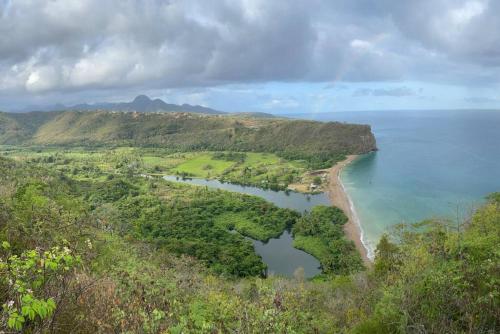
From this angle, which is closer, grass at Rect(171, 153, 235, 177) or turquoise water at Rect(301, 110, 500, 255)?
turquoise water at Rect(301, 110, 500, 255)

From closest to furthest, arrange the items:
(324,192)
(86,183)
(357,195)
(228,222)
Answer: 1. (228,222)
2. (357,195)
3. (324,192)
4. (86,183)

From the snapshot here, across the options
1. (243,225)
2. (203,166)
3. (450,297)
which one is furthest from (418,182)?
(450,297)

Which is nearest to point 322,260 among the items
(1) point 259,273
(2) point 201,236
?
(1) point 259,273

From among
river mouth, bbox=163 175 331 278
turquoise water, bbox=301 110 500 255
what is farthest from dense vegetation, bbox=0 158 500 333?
turquoise water, bbox=301 110 500 255

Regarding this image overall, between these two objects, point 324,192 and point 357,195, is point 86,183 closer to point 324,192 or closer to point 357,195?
point 324,192

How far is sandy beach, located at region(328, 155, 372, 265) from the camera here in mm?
49841

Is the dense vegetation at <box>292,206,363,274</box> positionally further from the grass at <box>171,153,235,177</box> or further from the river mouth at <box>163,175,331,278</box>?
the grass at <box>171,153,235,177</box>

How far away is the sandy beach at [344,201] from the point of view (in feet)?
164

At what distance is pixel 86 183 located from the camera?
94312 mm

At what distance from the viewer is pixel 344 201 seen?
73625 mm

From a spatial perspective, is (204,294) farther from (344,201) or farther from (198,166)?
(198,166)

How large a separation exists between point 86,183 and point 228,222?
161 feet

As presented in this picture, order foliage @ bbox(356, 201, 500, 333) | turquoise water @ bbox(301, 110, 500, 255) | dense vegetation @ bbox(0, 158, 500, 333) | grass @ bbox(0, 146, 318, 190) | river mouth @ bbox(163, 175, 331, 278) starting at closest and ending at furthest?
1. dense vegetation @ bbox(0, 158, 500, 333)
2. foliage @ bbox(356, 201, 500, 333)
3. river mouth @ bbox(163, 175, 331, 278)
4. turquoise water @ bbox(301, 110, 500, 255)
5. grass @ bbox(0, 146, 318, 190)

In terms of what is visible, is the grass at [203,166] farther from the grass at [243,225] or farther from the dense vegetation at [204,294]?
the dense vegetation at [204,294]
